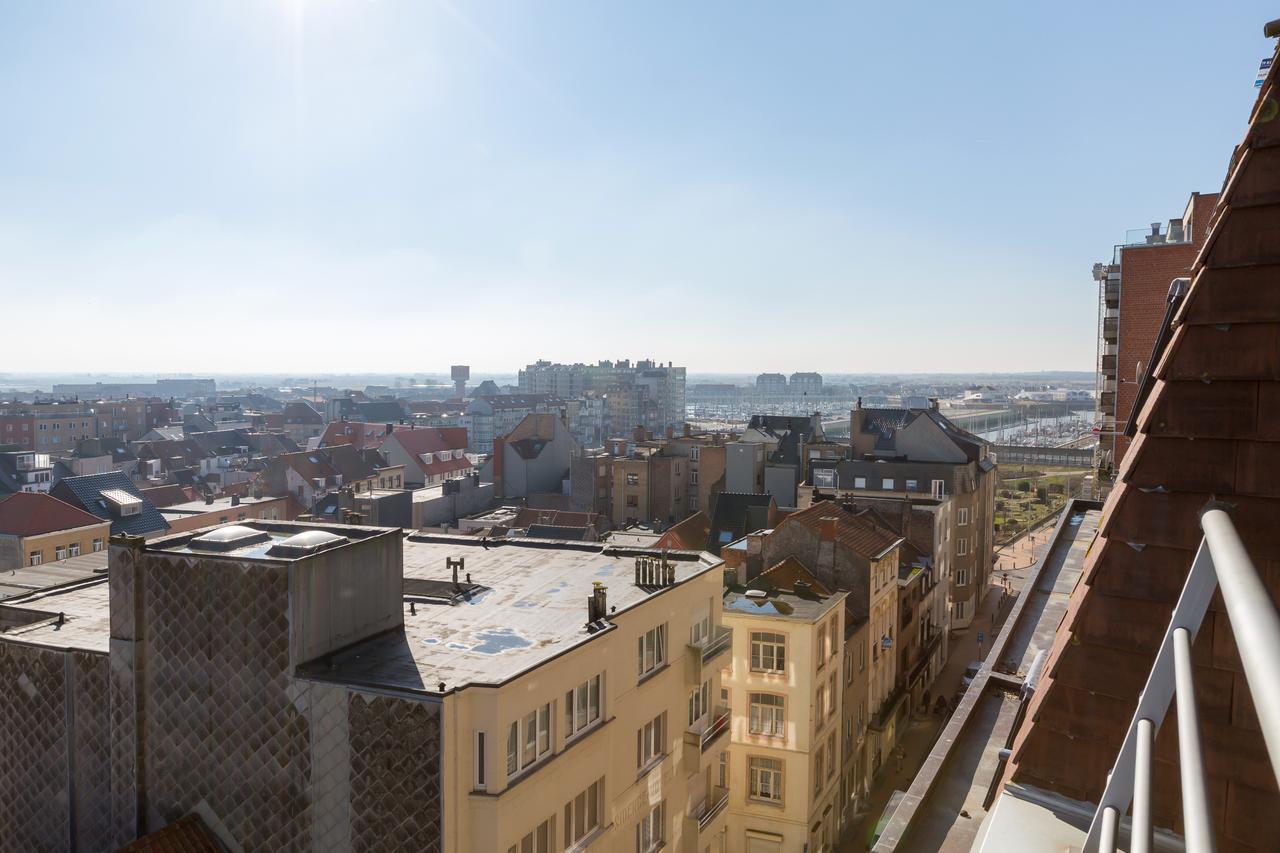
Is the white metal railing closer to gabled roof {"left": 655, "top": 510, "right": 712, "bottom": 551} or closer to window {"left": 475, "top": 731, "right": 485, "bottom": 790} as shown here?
window {"left": 475, "top": 731, "right": 485, "bottom": 790}

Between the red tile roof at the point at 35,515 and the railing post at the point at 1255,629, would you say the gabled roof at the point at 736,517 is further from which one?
the railing post at the point at 1255,629

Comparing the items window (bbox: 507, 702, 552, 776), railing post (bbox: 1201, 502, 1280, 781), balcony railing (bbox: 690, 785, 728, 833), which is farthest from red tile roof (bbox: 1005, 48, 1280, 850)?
balcony railing (bbox: 690, 785, 728, 833)

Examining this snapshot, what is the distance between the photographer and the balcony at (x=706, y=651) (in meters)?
21.2

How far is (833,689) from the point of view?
3189 centimetres

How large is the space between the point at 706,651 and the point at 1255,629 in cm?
2120

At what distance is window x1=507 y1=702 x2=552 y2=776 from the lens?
1433cm

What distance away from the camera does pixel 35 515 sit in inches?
1919

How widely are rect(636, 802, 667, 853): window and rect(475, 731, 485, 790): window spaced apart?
656 cm

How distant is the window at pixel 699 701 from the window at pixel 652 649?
2.24 meters

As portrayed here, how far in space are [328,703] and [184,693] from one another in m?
3.50

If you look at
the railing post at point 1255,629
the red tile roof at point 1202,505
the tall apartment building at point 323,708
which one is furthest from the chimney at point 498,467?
the railing post at point 1255,629

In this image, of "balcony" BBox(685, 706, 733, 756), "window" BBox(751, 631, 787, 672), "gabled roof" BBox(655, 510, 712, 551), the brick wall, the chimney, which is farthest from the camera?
the chimney

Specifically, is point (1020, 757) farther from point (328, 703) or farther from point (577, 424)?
point (577, 424)

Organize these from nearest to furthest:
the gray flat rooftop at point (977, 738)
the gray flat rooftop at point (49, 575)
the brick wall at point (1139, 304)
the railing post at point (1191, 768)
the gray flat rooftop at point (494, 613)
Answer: the railing post at point (1191, 768), the gray flat rooftop at point (977, 738), the gray flat rooftop at point (494, 613), the gray flat rooftop at point (49, 575), the brick wall at point (1139, 304)
